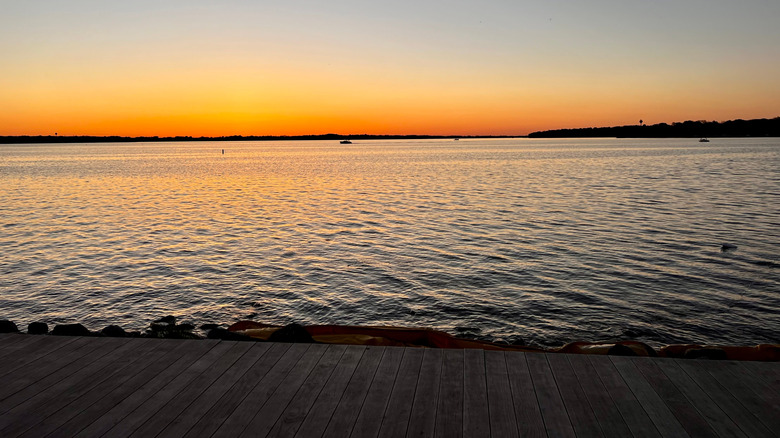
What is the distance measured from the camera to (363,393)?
5.19 metres

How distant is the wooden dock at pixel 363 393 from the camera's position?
455 centimetres

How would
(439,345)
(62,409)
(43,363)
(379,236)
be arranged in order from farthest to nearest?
(379,236), (439,345), (43,363), (62,409)

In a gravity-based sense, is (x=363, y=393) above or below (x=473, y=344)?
above

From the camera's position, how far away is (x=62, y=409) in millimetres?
4883

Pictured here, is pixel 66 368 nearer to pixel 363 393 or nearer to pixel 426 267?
pixel 363 393

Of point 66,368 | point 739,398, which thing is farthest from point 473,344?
point 66,368

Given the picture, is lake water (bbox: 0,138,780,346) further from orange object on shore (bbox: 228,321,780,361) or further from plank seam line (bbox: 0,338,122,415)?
plank seam line (bbox: 0,338,122,415)

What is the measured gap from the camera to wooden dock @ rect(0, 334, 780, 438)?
14.9 feet

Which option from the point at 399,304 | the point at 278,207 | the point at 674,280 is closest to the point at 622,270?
the point at 674,280

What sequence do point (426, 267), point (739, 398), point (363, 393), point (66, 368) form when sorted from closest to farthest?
point (739, 398), point (363, 393), point (66, 368), point (426, 267)

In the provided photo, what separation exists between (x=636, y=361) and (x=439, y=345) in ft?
8.71

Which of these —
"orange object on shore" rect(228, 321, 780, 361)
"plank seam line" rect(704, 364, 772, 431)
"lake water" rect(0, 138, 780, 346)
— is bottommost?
"lake water" rect(0, 138, 780, 346)

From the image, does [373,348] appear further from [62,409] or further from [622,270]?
[622,270]

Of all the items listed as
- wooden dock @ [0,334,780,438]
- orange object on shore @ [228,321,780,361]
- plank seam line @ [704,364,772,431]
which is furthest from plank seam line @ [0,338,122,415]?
plank seam line @ [704,364,772,431]
